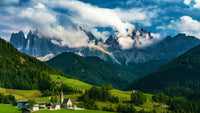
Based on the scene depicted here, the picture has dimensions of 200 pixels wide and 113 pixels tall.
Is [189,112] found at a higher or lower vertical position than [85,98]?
lower

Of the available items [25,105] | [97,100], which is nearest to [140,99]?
[97,100]

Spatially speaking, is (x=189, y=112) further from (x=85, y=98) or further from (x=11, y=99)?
(x=11, y=99)

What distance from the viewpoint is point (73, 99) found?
187875 mm

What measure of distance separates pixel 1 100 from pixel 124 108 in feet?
308

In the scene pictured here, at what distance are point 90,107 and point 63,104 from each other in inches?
790

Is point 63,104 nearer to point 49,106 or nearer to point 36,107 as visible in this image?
point 49,106

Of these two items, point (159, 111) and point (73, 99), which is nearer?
Result: point (159, 111)

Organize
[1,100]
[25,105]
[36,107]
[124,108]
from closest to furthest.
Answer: [36,107], [25,105], [124,108], [1,100]

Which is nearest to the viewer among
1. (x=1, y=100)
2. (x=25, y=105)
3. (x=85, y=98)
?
(x=25, y=105)

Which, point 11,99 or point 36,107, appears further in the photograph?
point 11,99

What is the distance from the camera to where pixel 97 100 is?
19262 centimetres

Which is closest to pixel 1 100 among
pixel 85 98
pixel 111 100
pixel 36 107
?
pixel 36 107

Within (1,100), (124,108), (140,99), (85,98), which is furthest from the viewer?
(140,99)

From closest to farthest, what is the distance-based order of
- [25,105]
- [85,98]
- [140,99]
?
[25,105]
[85,98]
[140,99]
